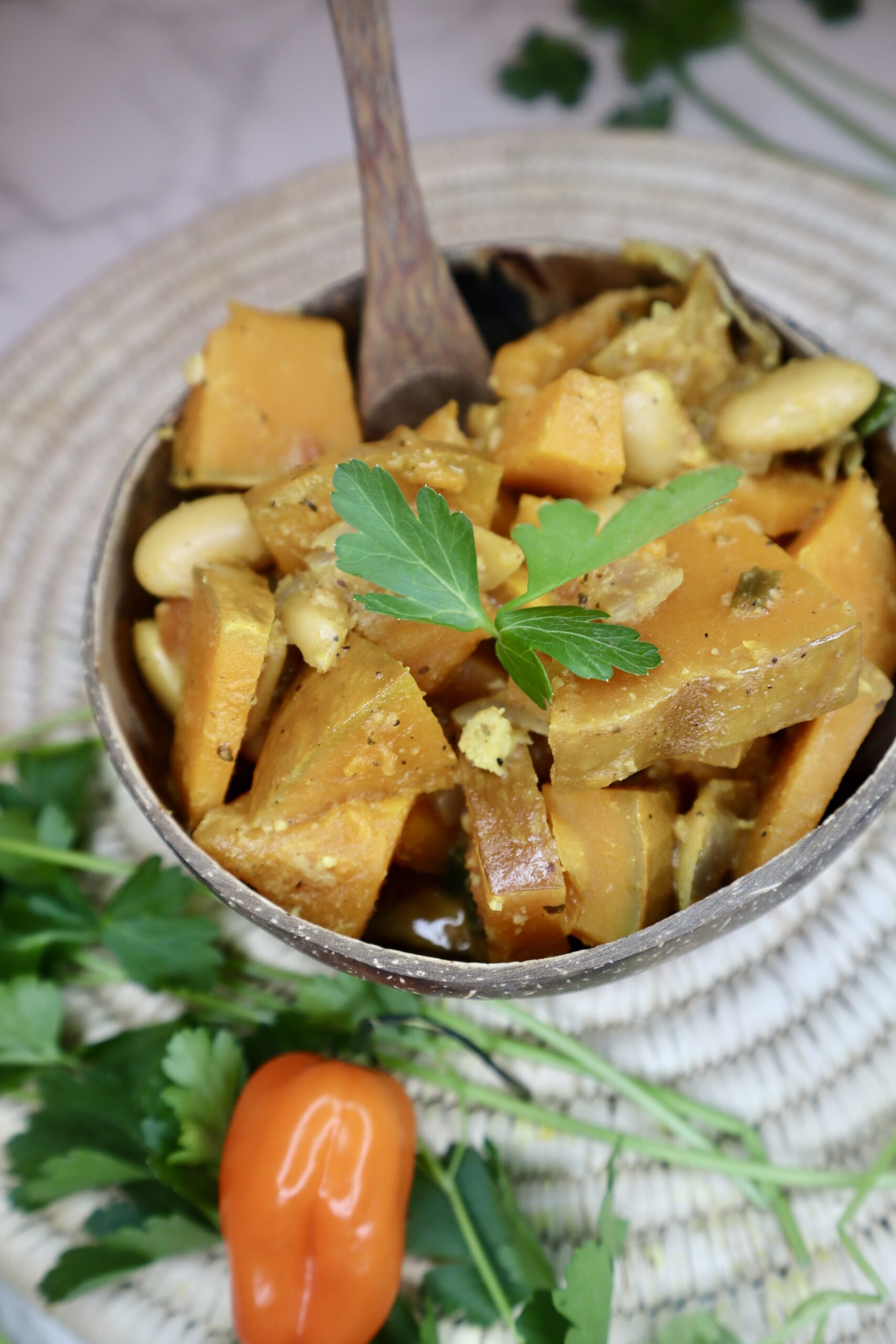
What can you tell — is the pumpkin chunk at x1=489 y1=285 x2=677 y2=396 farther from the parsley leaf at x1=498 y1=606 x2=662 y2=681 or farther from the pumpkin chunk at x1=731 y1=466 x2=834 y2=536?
the parsley leaf at x1=498 y1=606 x2=662 y2=681

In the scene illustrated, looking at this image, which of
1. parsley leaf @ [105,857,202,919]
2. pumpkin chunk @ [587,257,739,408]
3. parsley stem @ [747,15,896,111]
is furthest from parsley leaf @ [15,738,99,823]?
parsley stem @ [747,15,896,111]

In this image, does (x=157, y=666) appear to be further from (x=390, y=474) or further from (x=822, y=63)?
(x=822, y=63)

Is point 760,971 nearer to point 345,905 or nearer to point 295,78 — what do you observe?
point 345,905

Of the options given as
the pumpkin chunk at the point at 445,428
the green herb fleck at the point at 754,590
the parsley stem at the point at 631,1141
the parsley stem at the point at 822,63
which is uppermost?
the parsley stem at the point at 822,63

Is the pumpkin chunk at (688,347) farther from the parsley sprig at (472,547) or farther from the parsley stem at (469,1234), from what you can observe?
the parsley stem at (469,1234)

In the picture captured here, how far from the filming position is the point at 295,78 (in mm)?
2793

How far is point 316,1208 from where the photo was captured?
1.39 m

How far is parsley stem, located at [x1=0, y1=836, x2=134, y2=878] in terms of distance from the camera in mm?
1630

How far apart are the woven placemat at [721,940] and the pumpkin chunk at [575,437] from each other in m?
0.68

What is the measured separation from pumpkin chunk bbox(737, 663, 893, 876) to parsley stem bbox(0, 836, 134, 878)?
0.93 meters

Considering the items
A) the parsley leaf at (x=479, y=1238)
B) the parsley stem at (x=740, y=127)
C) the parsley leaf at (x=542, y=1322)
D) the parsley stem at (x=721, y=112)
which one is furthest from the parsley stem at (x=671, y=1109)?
the parsley stem at (x=721, y=112)

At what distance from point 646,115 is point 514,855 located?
6.58 feet

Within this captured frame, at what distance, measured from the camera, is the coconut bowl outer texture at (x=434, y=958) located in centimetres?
112

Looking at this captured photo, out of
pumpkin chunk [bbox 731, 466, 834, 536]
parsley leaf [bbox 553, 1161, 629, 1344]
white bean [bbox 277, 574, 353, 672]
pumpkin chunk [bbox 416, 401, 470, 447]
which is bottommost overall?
parsley leaf [bbox 553, 1161, 629, 1344]
